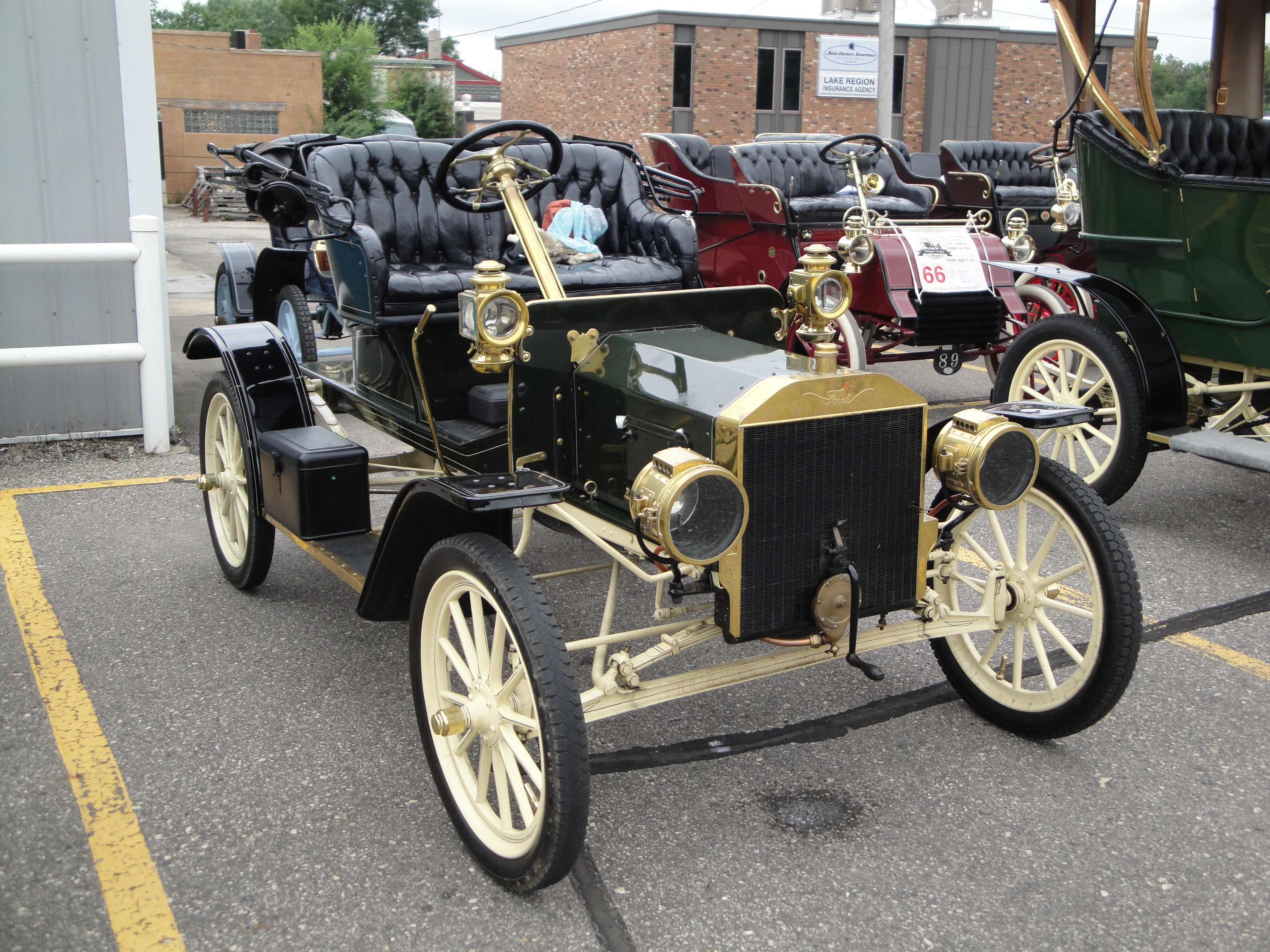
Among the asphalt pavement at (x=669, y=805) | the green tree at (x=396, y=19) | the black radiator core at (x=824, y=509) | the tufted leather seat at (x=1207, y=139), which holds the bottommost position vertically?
the asphalt pavement at (x=669, y=805)

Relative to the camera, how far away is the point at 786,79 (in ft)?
101

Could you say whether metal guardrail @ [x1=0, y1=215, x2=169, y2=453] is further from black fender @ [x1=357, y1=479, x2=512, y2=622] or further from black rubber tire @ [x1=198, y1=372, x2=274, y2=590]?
black fender @ [x1=357, y1=479, x2=512, y2=622]

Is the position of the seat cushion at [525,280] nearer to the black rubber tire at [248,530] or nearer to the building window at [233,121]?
the black rubber tire at [248,530]

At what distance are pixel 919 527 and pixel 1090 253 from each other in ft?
23.1

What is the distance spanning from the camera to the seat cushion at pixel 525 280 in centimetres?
418

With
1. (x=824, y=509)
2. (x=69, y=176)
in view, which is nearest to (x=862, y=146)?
(x=69, y=176)

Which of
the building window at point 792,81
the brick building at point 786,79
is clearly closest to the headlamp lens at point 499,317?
the brick building at point 786,79

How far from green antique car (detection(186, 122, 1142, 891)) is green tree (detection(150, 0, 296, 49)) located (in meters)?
72.5

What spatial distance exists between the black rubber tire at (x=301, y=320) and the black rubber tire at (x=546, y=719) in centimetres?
300

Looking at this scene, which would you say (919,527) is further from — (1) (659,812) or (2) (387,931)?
(2) (387,931)

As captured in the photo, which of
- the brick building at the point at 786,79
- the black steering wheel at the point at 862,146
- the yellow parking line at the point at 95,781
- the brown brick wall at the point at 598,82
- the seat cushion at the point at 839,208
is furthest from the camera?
the brick building at the point at 786,79

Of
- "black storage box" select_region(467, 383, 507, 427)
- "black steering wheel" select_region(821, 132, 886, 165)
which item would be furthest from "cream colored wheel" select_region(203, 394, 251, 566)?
"black steering wheel" select_region(821, 132, 886, 165)

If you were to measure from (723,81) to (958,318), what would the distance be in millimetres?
25037

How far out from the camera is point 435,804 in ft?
9.12
